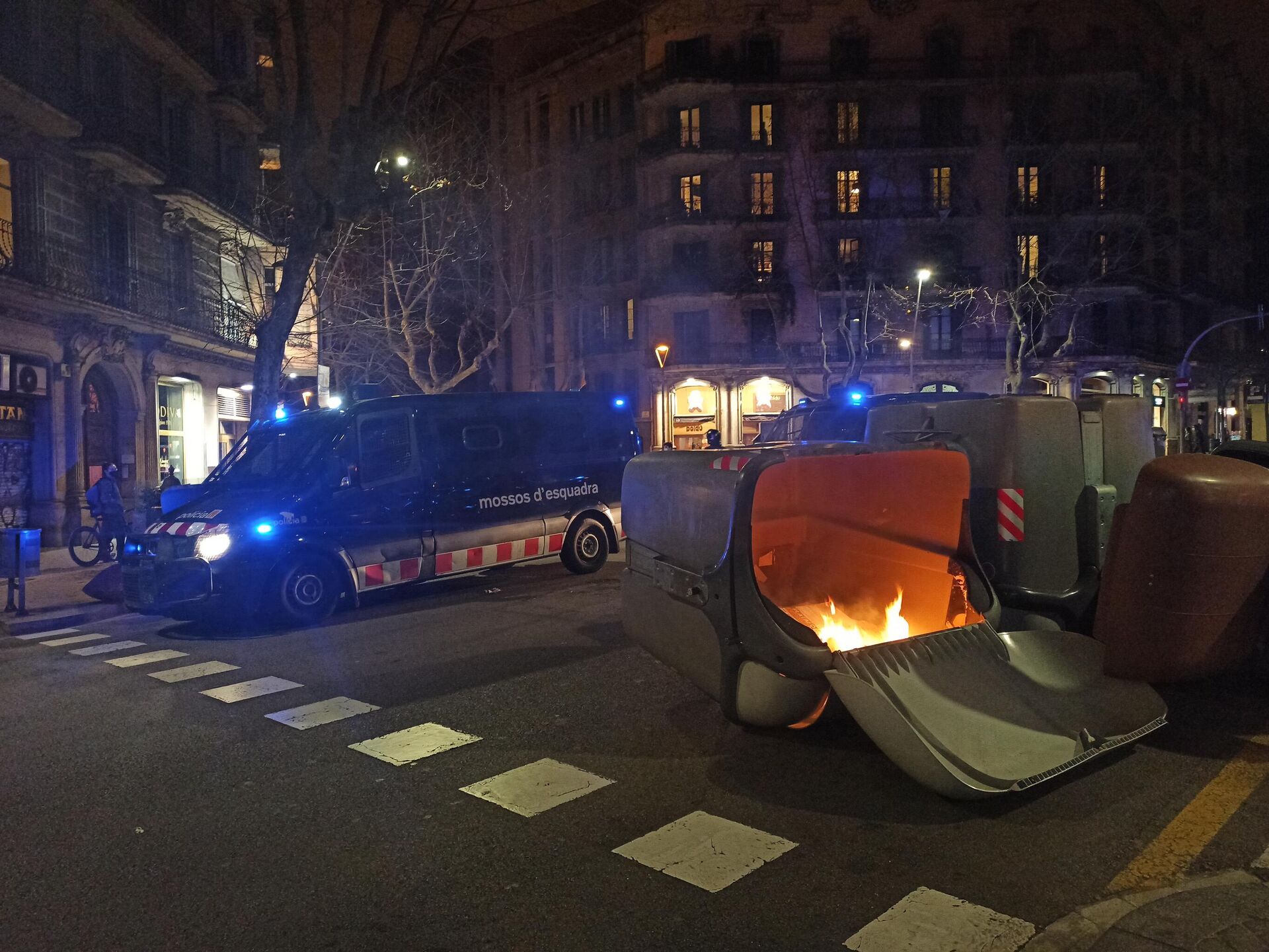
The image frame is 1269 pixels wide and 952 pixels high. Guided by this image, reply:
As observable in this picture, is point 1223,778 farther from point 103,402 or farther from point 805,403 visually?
point 103,402

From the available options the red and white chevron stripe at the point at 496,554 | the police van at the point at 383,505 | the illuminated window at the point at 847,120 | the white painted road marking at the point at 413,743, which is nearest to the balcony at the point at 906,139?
the illuminated window at the point at 847,120

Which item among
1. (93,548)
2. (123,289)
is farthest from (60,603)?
(123,289)

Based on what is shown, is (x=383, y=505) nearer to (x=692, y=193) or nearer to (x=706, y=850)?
(x=706, y=850)

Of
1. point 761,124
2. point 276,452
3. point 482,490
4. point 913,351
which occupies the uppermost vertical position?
point 761,124

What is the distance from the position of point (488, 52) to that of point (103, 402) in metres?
36.5

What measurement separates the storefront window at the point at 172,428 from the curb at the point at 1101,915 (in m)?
24.3

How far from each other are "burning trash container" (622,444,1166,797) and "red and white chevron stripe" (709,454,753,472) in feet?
0.04

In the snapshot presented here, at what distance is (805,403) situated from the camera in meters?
16.8

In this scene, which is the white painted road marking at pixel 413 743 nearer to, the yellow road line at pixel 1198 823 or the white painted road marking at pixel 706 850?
the white painted road marking at pixel 706 850

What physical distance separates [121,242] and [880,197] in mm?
32074

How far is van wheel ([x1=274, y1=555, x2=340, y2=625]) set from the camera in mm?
10078

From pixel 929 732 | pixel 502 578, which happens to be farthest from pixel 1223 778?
pixel 502 578

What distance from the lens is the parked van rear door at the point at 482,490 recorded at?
1169cm

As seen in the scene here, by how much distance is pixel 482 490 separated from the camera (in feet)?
39.6
